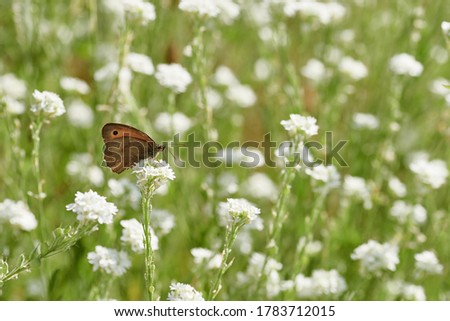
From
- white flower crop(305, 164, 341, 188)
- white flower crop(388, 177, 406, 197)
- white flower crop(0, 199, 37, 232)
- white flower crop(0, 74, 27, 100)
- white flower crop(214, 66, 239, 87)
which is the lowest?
white flower crop(0, 199, 37, 232)

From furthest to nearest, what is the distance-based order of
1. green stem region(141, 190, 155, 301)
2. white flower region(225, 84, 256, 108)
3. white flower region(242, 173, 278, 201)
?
white flower region(225, 84, 256, 108) → white flower region(242, 173, 278, 201) → green stem region(141, 190, 155, 301)

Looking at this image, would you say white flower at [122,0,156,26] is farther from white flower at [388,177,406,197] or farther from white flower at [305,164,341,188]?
white flower at [388,177,406,197]

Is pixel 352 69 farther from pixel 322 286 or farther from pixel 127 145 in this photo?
pixel 127 145

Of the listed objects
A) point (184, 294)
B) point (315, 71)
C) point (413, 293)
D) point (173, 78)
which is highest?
point (315, 71)

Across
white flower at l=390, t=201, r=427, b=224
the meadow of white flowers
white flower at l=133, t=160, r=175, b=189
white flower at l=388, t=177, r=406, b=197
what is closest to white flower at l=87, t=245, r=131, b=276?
the meadow of white flowers

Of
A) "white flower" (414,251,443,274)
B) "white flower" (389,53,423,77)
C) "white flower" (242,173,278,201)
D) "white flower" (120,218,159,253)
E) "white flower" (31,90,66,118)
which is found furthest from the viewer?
"white flower" (242,173,278,201)

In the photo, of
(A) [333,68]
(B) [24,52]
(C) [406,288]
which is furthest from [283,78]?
(C) [406,288]

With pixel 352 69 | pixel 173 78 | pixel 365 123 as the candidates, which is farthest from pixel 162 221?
pixel 352 69
